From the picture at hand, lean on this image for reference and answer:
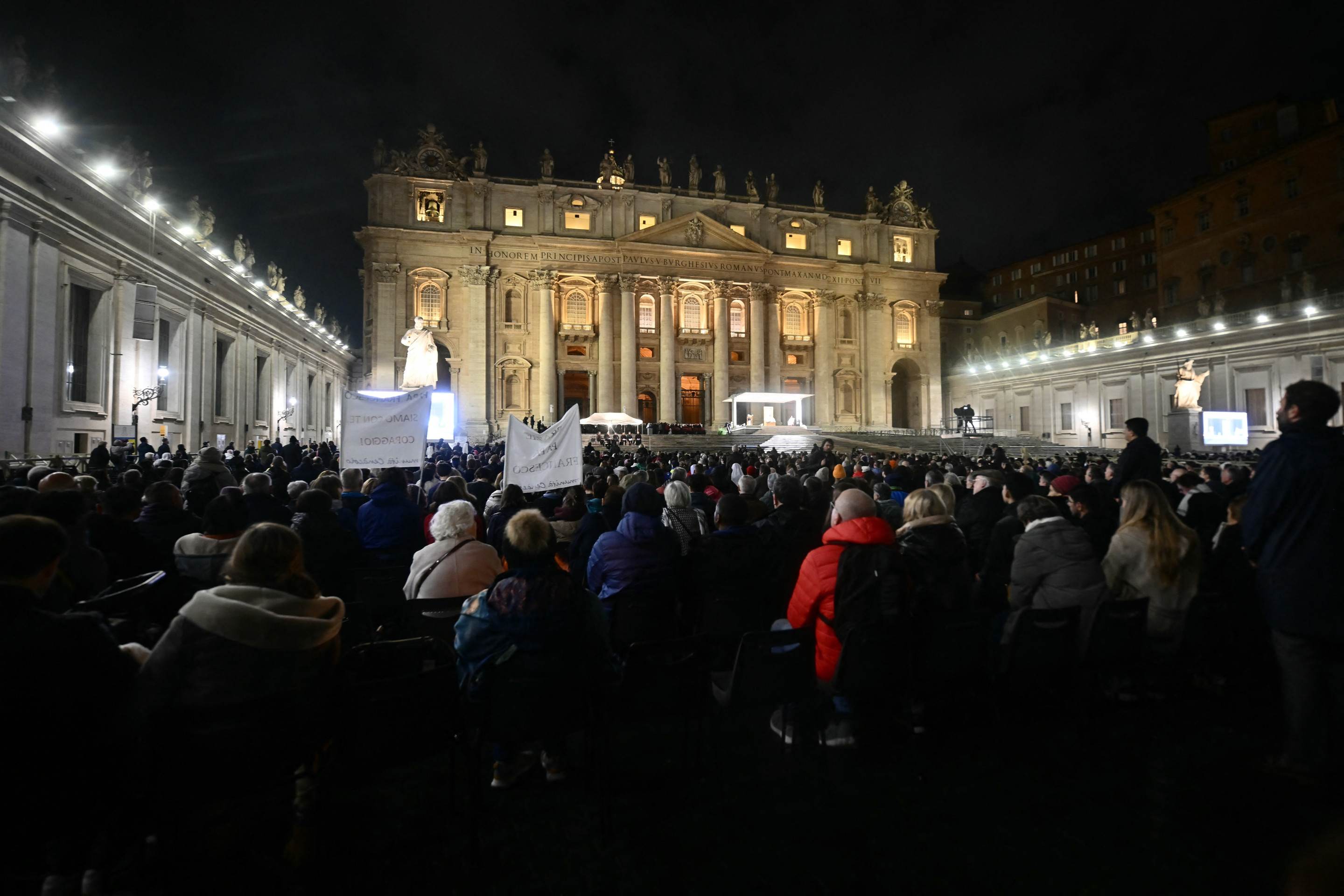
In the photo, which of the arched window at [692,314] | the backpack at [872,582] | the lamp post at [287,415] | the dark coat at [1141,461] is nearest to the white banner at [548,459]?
the backpack at [872,582]

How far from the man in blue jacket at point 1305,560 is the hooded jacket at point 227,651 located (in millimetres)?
5003

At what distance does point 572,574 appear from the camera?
192 inches

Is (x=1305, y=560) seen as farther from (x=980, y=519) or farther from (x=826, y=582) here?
(x=980, y=519)

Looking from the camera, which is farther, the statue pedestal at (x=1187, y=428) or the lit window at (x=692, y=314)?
the lit window at (x=692, y=314)

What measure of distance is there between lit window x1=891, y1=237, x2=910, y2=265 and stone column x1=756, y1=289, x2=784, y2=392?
11.2m

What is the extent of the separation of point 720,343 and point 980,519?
3958cm

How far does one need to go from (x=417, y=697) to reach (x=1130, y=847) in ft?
Result: 11.6

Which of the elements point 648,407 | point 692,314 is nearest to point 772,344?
point 692,314

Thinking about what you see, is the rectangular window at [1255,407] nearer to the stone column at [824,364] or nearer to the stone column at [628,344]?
the stone column at [824,364]

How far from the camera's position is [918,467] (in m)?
13.8

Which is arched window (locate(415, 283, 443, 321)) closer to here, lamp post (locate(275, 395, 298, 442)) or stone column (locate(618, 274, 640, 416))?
lamp post (locate(275, 395, 298, 442))

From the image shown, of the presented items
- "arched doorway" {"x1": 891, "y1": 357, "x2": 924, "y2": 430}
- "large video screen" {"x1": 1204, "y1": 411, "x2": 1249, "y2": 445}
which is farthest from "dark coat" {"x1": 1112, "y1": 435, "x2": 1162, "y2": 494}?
"arched doorway" {"x1": 891, "y1": 357, "x2": 924, "y2": 430}

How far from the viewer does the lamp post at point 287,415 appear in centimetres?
3388

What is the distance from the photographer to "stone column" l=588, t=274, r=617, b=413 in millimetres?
43562
